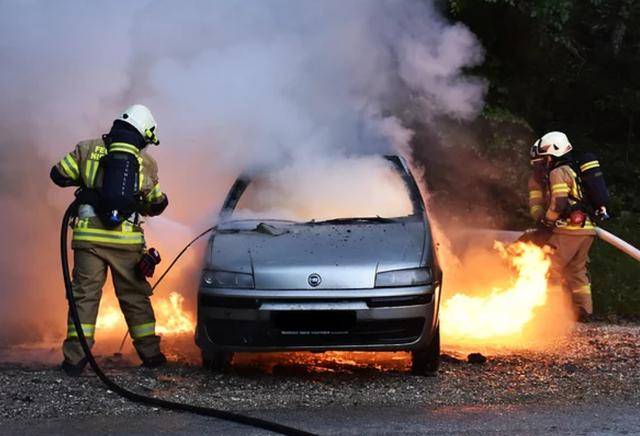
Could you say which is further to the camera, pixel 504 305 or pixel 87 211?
pixel 504 305

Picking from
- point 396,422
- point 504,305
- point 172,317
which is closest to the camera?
point 396,422

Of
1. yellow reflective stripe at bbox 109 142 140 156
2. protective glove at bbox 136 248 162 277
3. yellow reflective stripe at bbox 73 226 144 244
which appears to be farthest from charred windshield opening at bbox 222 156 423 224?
yellow reflective stripe at bbox 109 142 140 156

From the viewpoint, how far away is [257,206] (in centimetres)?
694

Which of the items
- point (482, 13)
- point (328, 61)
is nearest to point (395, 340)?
point (328, 61)

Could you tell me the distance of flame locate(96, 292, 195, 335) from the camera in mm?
7445

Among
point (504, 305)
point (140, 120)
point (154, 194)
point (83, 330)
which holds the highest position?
point (140, 120)

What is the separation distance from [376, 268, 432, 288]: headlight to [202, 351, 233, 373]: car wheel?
117 cm

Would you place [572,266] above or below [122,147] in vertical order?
below

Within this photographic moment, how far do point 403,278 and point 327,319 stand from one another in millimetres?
532

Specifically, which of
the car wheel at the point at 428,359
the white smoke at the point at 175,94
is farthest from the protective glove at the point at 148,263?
→ the car wheel at the point at 428,359

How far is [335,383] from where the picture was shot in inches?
234

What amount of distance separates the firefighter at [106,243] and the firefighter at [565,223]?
3936 mm

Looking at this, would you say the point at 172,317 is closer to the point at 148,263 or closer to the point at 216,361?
the point at 148,263

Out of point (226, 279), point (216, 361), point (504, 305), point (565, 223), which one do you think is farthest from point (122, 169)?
point (565, 223)
